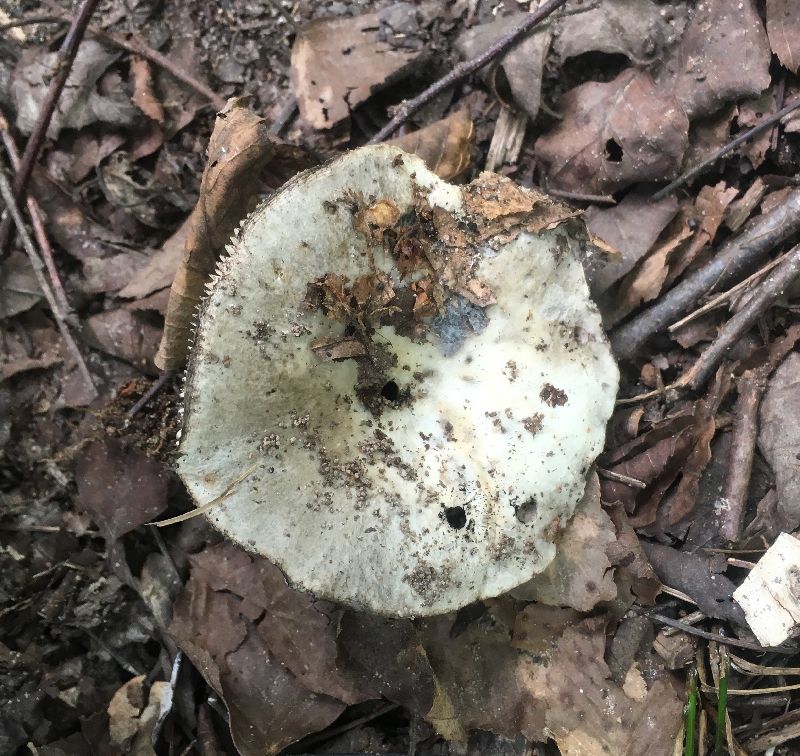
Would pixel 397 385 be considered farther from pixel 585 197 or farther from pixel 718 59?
pixel 718 59

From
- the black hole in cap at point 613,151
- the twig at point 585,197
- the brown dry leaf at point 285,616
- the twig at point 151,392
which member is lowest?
the brown dry leaf at point 285,616

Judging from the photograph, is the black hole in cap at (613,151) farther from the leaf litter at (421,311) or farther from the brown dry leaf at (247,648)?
the brown dry leaf at (247,648)

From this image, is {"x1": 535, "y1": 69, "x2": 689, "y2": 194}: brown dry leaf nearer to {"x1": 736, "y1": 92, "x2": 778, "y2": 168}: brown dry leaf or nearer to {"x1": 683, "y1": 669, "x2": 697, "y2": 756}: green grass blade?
{"x1": 736, "y1": 92, "x2": 778, "y2": 168}: brown dry leaf

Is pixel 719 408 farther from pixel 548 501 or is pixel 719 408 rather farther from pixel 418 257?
pixel 418 257

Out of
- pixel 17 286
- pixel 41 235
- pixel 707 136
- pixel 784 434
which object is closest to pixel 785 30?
pixel 707 136

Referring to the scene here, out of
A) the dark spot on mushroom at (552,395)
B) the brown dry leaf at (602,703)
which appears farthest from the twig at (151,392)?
the brown dry leaf at (602,703)

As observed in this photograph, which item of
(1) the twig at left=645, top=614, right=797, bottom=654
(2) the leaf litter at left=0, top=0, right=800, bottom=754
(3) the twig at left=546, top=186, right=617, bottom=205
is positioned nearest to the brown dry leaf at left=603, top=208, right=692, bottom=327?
(2) the leaf litter at left=0, top=0, right=800, bottom=754

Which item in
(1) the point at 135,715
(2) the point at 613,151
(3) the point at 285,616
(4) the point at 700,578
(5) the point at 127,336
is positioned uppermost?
(2) the point at 613,151
